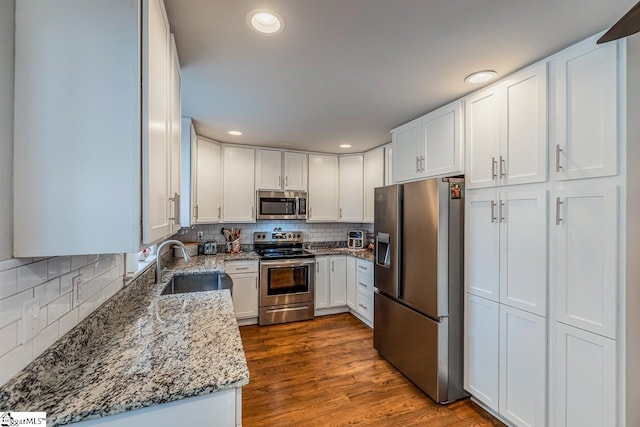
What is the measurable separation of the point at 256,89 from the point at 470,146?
5.35 feet

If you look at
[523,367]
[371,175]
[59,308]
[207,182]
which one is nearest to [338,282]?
[371,175]

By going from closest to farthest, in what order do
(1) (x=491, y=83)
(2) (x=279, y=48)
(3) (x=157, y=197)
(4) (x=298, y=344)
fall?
(3) (x=157, y=197) → (2) (x=279, y=48) → (1) (x=491, y=83) → (4) (x=298, y=344)

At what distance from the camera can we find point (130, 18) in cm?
82

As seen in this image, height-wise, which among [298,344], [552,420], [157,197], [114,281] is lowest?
[298,344]

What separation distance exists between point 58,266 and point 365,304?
302cm

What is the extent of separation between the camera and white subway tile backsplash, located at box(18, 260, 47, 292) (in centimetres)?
81

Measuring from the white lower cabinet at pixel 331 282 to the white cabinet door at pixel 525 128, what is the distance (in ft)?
7.90

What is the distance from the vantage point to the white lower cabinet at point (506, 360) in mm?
1553

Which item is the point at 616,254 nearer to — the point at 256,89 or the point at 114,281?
the point at 256,89

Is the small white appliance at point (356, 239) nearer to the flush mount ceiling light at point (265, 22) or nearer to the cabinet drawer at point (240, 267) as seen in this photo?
the cabinet drawer at point (240, 267)

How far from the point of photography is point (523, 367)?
5.34 feet

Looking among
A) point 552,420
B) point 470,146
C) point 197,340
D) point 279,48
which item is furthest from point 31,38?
→ point 552,420

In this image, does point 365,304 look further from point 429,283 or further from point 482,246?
point 482,246

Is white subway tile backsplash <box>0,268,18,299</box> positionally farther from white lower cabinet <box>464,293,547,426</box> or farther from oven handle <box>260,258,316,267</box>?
oven handle <box>260,258,316,267</box>
